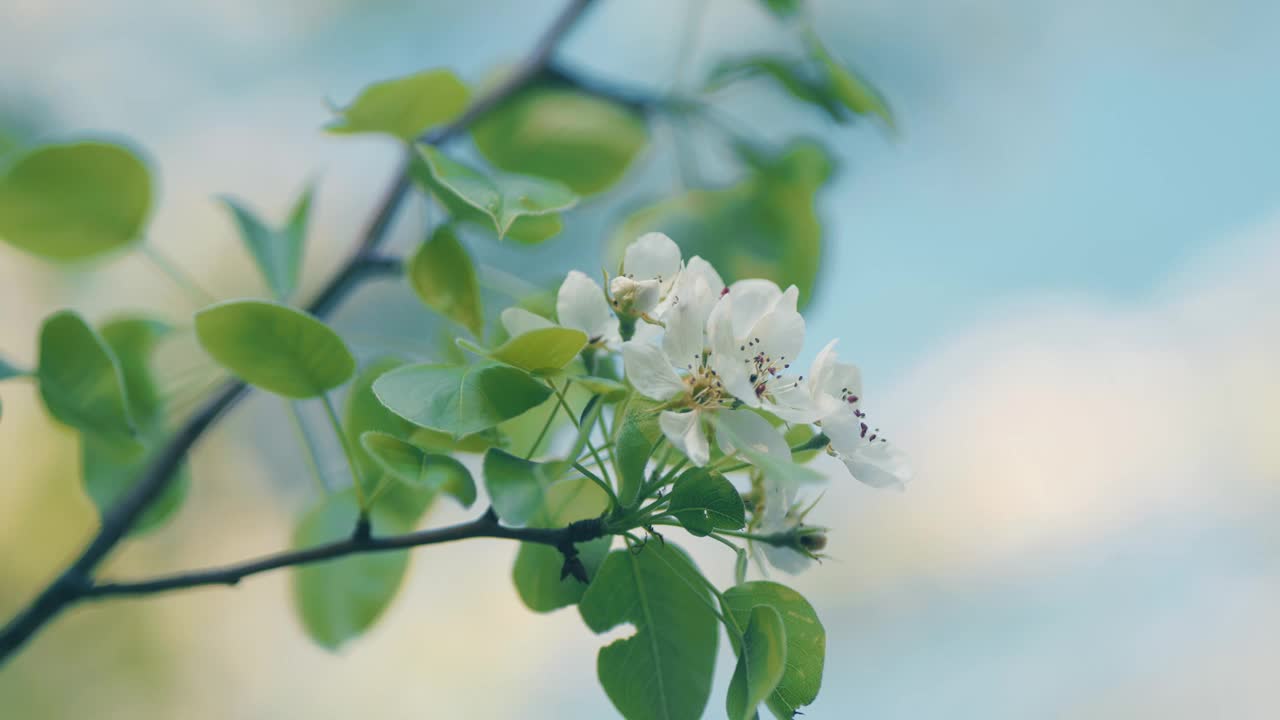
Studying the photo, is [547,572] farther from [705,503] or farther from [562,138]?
[562,138]

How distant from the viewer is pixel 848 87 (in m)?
0.61

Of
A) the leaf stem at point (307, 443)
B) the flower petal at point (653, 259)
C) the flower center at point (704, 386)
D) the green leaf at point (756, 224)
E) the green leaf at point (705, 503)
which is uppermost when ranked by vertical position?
the green leaf at point (756, 224)

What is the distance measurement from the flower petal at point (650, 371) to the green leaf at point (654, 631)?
7 cm

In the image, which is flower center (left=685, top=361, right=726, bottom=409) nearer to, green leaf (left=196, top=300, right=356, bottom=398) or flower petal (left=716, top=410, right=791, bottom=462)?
flower petal (left=716, top=410, right=791, bottom=462)

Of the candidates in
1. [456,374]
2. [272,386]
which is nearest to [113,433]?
[272,386]

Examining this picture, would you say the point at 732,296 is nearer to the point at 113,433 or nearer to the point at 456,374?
the point at 456,374

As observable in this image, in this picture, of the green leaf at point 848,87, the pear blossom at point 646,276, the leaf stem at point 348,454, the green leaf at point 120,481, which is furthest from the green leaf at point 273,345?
the green leaf at point 848,87

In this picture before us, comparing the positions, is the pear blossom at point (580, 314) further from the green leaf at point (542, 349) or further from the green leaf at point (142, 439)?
the green leaf at point (142, 439)

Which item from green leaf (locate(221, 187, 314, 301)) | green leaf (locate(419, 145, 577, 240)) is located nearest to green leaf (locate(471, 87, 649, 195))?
green leaf (locate(221, 187, 314, 301))

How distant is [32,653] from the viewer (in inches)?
57.2

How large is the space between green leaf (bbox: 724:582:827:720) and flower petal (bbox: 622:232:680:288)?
0.43 feet

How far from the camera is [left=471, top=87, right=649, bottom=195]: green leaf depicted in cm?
67

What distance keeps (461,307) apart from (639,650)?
176mm

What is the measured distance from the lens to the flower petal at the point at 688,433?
312 mm
